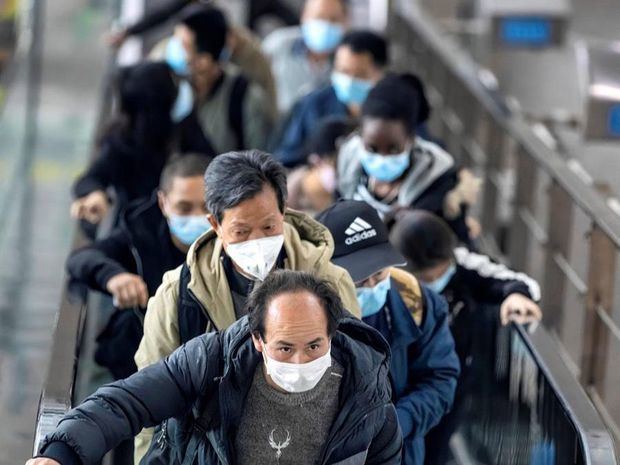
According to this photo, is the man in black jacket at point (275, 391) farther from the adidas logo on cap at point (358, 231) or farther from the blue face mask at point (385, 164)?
the blue face mask at point (385, 164)

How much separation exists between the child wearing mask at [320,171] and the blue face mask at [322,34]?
1.76m

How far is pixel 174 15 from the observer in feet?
31.1

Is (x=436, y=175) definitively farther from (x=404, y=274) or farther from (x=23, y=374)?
(x=23, y=374)

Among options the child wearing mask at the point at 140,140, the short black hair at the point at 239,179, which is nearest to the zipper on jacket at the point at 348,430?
the short black hair at the point at 239,179

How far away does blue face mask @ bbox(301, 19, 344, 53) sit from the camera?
8781 mm

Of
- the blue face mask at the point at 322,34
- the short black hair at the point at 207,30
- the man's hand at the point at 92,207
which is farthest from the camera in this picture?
the blue face mask at the point at 322,34

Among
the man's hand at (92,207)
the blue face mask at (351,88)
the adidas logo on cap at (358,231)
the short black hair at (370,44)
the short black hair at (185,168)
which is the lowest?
the blue face mask at (351,88)

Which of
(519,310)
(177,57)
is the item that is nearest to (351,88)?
(177,57)

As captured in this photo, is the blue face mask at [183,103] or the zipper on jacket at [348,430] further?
the blue face mask at [183,103]

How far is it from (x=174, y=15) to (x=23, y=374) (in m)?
2.88

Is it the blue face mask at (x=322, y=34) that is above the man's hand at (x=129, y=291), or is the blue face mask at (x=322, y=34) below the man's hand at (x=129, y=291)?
below

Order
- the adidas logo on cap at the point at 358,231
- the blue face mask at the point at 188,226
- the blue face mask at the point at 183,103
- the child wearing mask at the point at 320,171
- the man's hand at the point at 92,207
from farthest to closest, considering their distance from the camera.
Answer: the blue face mask at the point at 183,103 → the child wearing mask at the point at 320,171 → the man's hand at the point at 92,207 → the blue face mask at the point at 188,226 → the adidas logo on cap at the point at 358,231

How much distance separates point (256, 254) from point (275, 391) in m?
0.50

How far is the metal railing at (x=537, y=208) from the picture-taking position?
657 centimetres
